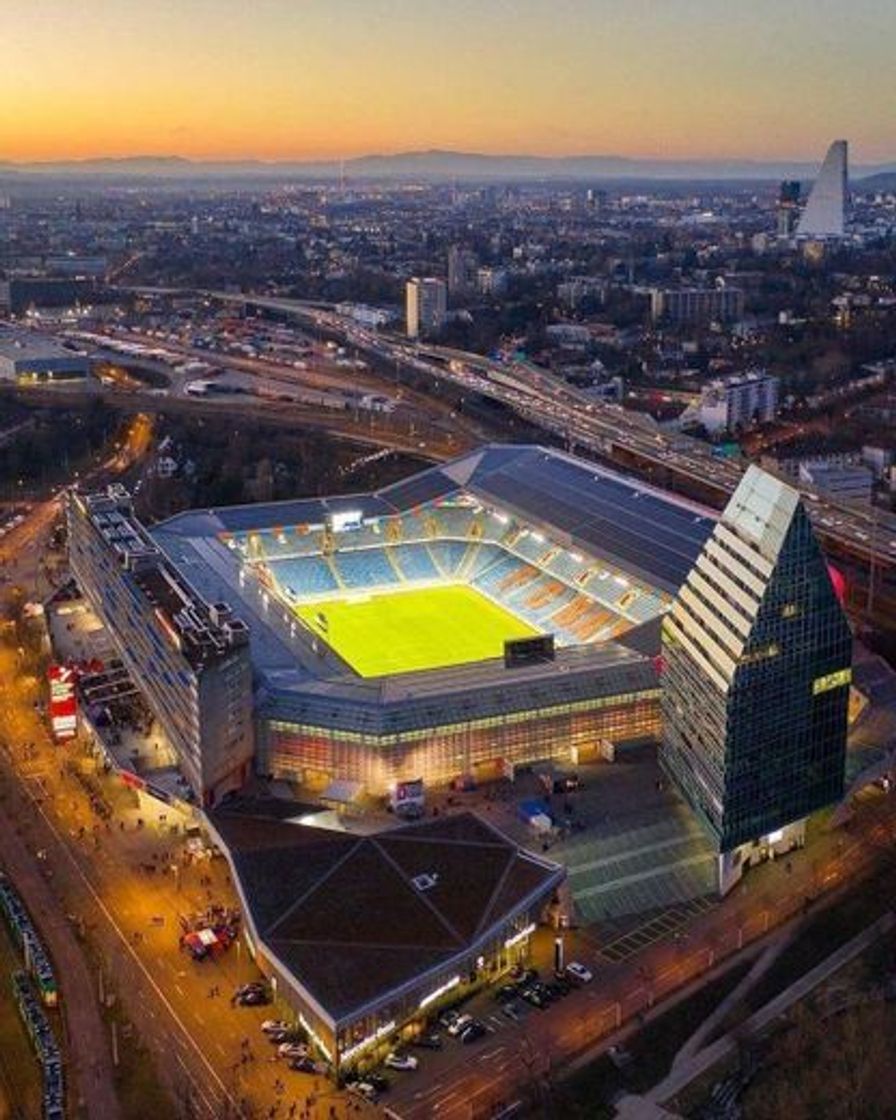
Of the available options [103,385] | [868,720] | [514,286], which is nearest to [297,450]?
[103,385]

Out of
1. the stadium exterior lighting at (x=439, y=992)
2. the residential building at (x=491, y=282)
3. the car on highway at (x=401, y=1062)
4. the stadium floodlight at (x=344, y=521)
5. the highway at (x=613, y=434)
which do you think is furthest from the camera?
the residential building at (x=491, y=282)

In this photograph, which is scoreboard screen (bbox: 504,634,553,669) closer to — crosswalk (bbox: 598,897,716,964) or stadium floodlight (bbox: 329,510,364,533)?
crosswalk (bbox: 598,897,716,964)

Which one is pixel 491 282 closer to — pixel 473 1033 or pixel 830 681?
pixel 830 681

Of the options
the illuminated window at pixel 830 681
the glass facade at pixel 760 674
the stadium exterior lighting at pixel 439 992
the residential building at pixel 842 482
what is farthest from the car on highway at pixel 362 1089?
the residential building at pixel 842 482

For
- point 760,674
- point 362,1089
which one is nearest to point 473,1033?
point 362,1089

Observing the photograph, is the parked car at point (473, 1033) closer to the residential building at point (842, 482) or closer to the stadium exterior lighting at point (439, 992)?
the stadium exterior lighting at point (439, 992)

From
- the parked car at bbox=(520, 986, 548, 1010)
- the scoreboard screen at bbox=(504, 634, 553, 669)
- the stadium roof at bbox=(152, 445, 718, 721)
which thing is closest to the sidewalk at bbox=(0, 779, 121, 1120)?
the stadium roof at bbox=(152, 445, 718, 721)

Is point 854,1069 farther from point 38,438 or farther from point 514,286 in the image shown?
point 514,286
